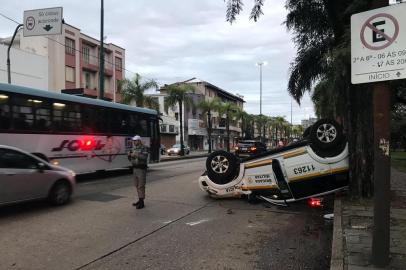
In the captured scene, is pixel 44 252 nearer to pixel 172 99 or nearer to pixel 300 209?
pixel 300 209

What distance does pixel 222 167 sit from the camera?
1185 centimetres

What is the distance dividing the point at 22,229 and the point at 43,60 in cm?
3613

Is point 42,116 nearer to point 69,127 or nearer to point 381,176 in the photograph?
point 69,127

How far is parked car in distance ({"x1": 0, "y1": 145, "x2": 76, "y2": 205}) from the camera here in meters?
9.44

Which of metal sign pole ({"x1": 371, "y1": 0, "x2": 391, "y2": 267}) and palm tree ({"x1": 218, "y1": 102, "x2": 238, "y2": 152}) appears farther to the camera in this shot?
palm tree ({"x1": 218, "y1": 102, "x2": 238, "y2": 152})

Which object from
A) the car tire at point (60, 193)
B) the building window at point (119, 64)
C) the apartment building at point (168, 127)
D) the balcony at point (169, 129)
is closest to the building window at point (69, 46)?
the building window at point (119, 64)

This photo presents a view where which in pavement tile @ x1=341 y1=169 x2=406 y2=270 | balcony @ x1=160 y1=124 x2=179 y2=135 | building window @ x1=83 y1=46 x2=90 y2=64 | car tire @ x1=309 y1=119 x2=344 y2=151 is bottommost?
pavement tile @ x1=341 y1=169 x2=406 y2=270

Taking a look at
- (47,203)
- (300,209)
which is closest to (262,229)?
(300,209)

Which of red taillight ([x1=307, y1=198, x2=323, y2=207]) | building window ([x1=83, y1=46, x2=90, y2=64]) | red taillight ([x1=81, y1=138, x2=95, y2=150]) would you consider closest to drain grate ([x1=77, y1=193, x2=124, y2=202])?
red taillight ([x1=81, y1=138, x2=95, y2=150])

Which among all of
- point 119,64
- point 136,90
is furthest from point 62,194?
point 119,64

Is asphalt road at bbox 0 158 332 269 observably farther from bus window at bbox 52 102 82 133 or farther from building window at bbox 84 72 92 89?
building window at bbox 84 72 92 89

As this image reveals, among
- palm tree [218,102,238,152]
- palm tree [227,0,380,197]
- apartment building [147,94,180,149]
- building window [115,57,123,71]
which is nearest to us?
palm tree [227,0,380,197]

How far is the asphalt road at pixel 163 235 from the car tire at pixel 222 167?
22.9 inches

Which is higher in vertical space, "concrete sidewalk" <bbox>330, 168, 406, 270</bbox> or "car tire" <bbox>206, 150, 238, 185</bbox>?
"car tire" <bbox>206, 150, 238, 185</bbox>
